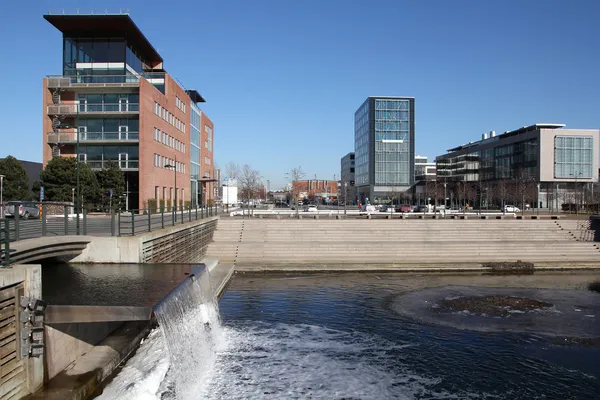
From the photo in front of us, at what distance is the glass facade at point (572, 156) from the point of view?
278 feet

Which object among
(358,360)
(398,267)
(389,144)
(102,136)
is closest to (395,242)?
(398,267)

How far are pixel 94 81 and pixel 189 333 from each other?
124ft

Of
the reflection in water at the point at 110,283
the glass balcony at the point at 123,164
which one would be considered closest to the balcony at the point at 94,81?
the glass balcony at the point at 123,164

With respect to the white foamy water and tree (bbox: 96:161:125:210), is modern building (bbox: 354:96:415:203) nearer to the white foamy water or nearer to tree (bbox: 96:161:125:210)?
tree (bbox: 96:161:125:210)

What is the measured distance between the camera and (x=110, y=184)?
3925cm

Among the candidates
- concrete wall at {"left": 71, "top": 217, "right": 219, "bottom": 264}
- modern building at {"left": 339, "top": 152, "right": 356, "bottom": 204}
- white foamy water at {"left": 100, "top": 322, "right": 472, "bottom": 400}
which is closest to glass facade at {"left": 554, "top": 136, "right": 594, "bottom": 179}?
modern building at {"left": 339, "top": 152, "right": 356, "bottom": 204}

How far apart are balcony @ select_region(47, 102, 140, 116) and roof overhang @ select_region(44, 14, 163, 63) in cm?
722

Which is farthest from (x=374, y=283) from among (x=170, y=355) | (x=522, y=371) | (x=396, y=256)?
(x=170, y=355)

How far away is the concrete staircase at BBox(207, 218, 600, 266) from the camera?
30219 mm

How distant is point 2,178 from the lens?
40.6 metres

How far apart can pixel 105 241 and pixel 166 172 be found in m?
35.3

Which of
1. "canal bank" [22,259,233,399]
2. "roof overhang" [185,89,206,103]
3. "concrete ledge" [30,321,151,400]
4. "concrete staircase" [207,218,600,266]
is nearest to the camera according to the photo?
"concrete ledge" [30,321,151,400]

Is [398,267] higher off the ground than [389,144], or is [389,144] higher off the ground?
[389,144]

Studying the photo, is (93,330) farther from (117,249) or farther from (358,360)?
(358,360)
